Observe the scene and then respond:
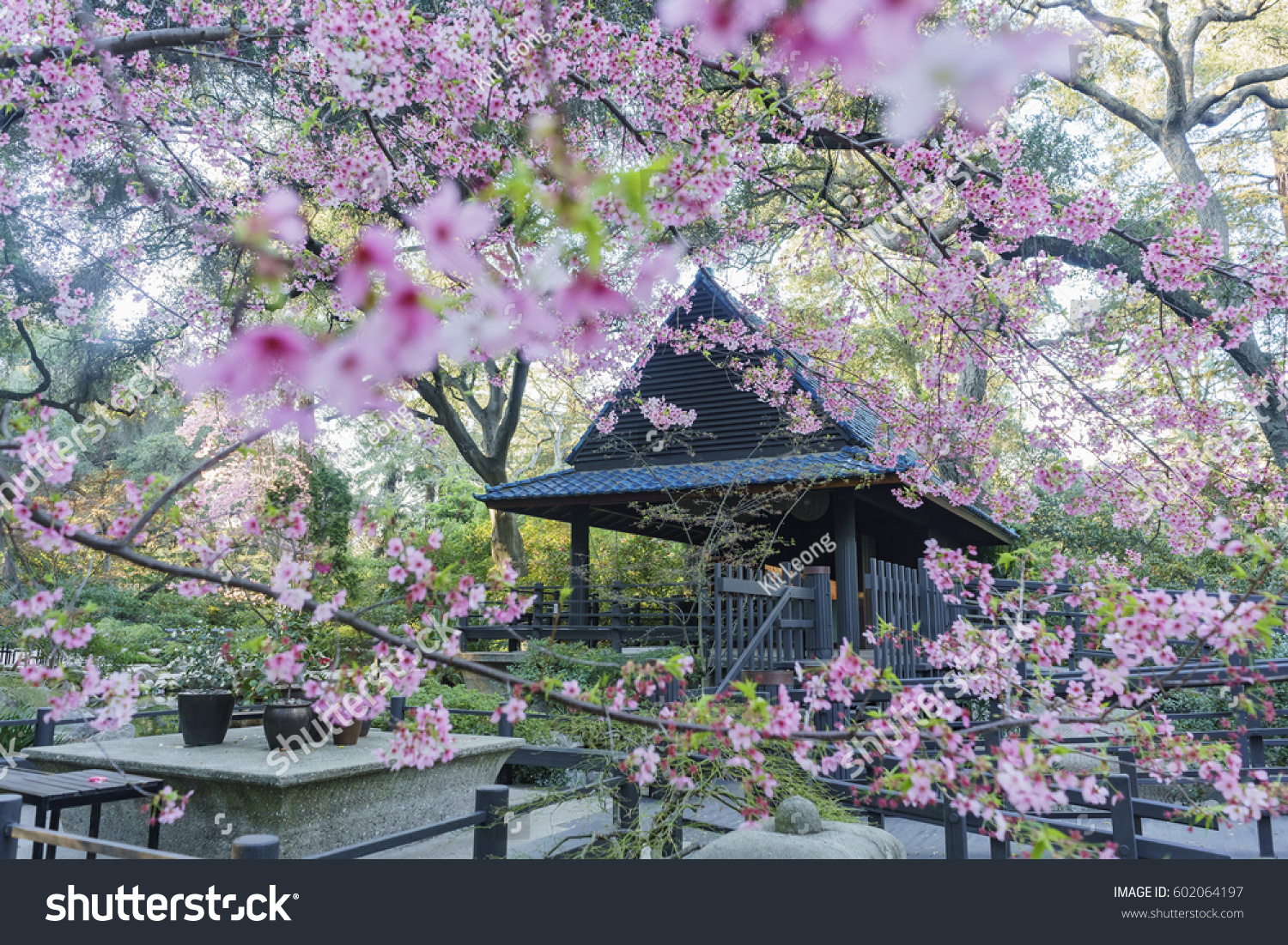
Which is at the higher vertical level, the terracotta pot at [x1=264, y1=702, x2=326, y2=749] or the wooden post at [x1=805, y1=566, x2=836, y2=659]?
the wooden post at [x1=805, y1=566, x2=836, y2=659]

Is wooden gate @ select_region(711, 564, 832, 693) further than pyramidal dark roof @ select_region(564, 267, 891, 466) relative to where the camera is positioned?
No

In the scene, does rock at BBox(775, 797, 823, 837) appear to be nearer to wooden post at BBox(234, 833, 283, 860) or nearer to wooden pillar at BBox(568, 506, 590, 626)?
wooden post at BBox(234, 833, 283, 860)

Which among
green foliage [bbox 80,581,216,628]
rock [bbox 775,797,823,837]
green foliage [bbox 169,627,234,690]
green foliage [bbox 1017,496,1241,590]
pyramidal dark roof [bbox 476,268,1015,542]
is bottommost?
rock [bbox 775,797,823,837]

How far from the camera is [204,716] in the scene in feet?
18.9

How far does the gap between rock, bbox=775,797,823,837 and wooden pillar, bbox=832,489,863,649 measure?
647cm

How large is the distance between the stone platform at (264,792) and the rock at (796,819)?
1826 millimetres

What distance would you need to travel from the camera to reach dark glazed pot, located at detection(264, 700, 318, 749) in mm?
5492

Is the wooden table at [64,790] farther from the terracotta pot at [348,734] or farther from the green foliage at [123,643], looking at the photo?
the green foliage at [123,643]

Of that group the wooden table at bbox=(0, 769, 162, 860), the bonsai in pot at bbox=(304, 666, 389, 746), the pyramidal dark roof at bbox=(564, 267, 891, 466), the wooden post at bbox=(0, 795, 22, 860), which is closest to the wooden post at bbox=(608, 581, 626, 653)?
the pyramidal dark roof at bbox=(564, 267, 891, 466)

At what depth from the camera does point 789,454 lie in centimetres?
1184

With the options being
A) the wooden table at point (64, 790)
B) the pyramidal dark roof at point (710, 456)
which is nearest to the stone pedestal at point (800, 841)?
the wooden table at point (64, 790)

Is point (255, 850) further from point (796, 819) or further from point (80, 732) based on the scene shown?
point (80, 732)

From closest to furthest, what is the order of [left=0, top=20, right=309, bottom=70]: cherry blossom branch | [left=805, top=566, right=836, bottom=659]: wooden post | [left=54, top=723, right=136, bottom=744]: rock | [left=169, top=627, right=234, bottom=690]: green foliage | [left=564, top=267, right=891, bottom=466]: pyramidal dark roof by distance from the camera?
[left=0, top=20, right=309, bottom=70]: cherry blossom branch, [left=169, top=627, right=234, bottom=690]: green foliage, [left=805, top=566, right=836, bottom=659]: wooden post, [left=54, top=723, right=136, bottom=744]: rock, [left=564, top=267, right=891, bottom=466]: pyramidal dark roof

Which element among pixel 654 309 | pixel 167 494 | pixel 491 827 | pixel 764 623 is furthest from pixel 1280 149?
pixel 167 494
